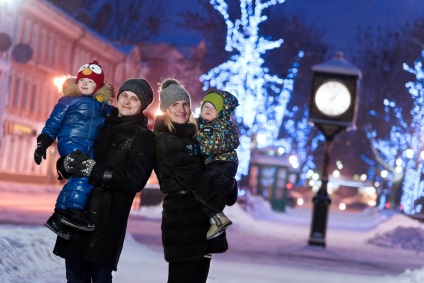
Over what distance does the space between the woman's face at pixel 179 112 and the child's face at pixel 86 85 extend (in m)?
0.51

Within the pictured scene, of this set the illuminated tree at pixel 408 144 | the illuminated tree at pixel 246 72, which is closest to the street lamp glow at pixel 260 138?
the illuminated tree at pixel 246 72

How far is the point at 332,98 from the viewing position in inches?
837

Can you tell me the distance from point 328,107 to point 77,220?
Result: 52.3 feet

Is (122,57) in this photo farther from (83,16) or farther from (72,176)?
(72,176)

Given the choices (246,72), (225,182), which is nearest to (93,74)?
(225,182)

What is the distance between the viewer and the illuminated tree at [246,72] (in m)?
41.2

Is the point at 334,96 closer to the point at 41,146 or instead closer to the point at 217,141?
the point at 217,141

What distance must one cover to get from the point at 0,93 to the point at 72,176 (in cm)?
4272

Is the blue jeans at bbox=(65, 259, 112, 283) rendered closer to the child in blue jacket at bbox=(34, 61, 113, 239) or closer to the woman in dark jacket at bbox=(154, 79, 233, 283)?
the child in blue jacket at bbox=(34, 61, 113, 239)

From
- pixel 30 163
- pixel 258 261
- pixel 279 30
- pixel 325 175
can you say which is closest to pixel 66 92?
pixel 258 261

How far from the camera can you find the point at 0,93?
47.4 m

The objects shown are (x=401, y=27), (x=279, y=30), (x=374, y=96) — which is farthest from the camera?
(x=374, y=96)

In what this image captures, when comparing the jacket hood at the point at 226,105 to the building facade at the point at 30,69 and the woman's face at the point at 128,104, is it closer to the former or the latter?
the woman's face at the point at 128,104

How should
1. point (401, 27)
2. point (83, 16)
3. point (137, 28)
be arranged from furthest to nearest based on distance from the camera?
1. point (83, 16)
2. point (137, 28)
3. point (401, 27)
